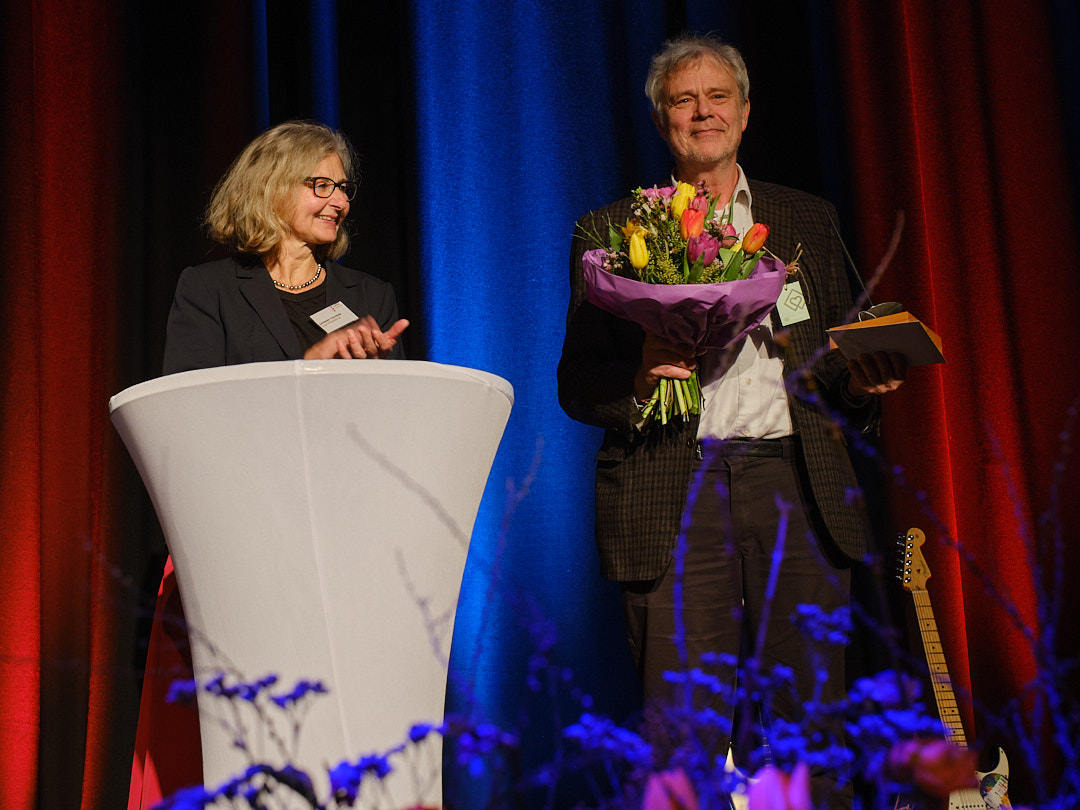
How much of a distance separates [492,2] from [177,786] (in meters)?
2.24

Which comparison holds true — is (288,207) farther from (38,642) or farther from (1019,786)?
(1019,786)

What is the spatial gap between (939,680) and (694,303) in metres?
1.12

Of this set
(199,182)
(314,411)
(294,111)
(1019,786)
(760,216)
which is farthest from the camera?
(294,111)

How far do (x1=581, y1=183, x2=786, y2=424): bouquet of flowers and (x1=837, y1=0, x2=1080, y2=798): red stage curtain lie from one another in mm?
995

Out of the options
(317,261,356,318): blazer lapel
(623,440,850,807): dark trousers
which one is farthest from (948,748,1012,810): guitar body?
(317,261,356,318): blazer lapel

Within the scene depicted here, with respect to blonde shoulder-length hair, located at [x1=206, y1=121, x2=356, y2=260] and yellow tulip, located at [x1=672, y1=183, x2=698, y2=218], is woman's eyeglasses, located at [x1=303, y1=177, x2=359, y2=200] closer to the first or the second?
blonde shoulder-length hair, located at [x1=206, y1=121, x2=356, y2=260]

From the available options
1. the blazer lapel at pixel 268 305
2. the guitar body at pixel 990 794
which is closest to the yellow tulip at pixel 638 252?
the blazer lapel at pixel 268 305

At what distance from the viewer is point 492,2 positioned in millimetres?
2748

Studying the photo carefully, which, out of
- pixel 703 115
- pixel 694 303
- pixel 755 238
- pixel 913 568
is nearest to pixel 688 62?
pixel 703 115

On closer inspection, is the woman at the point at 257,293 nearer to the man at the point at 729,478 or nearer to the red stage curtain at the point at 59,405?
the man at the point at 729,478

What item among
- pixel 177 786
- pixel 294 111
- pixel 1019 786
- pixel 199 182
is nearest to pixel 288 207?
pixel 199 182

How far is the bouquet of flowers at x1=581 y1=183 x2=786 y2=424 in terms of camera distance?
136 centimetres

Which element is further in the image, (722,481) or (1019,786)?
(1019,786)

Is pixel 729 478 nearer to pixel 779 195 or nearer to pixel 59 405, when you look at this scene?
pixel 779 195
